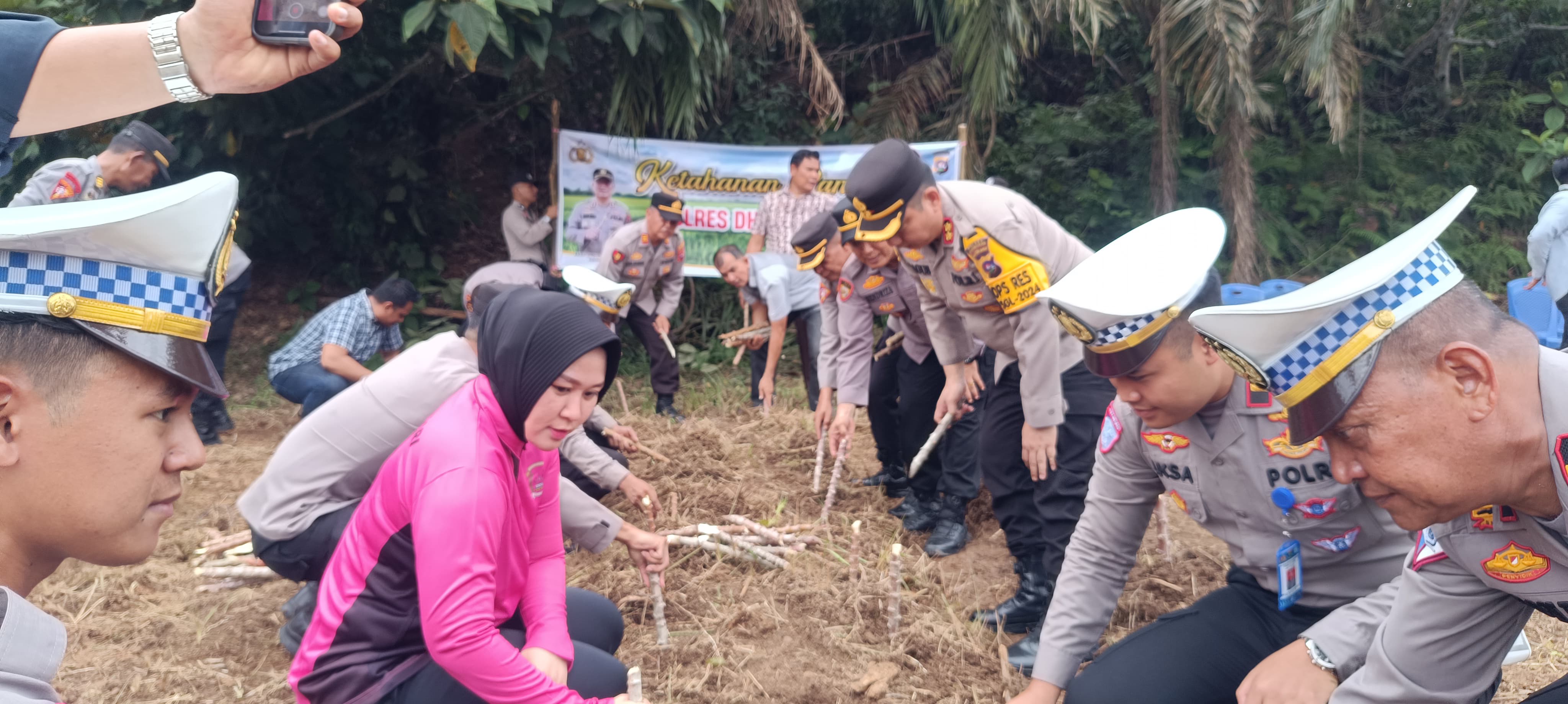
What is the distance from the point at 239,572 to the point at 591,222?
4.56m

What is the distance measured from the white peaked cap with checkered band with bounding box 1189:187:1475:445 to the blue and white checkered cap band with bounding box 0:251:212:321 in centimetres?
140

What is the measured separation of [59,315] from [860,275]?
11.9 feet

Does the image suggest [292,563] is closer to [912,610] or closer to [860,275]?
[912,610]

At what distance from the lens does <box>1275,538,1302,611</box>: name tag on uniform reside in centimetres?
225

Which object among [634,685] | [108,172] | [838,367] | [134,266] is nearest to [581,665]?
[634,685]

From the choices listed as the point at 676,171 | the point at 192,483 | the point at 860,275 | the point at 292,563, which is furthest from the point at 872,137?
the point at 292,563

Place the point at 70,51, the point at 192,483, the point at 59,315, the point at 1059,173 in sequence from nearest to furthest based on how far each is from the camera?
the point at 59,315 → the point at 70,51 → the point at 192,483 → the point at 1059,173

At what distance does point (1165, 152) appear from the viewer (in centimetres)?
841

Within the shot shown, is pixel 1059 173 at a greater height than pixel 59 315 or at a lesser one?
lesser

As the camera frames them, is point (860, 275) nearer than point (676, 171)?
Yes

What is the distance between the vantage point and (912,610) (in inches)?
141

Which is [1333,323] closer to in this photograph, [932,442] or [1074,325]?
[1074,325]

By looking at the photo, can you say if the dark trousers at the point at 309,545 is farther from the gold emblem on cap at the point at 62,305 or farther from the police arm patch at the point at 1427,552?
the police arm patch at the point at 1427,552

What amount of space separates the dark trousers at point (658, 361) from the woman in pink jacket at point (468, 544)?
4.46 metres
